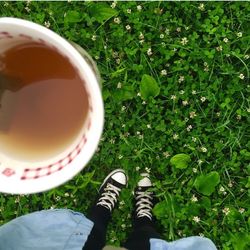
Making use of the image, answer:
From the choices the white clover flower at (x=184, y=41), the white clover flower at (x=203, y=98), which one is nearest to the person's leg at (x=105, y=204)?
the white clover flower at (x=203, y=98)

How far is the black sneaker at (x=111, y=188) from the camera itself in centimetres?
178

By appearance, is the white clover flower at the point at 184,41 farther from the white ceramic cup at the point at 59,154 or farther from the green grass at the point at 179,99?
the white ceramic cup at the point at 59,154

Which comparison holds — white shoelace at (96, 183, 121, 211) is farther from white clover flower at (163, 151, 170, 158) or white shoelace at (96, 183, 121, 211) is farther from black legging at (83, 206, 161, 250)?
white clover flower at (163, 151, 170, 158)

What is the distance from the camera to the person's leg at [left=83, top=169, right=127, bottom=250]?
1.74 metres

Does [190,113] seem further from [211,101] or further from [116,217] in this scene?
[116,217]

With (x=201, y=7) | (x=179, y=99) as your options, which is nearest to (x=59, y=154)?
(x=179, y=99)

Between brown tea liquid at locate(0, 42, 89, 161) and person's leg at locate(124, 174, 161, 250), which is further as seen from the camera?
person's leg at locate(124, 174, 161, 250)

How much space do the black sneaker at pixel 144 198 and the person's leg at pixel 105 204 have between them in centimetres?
6

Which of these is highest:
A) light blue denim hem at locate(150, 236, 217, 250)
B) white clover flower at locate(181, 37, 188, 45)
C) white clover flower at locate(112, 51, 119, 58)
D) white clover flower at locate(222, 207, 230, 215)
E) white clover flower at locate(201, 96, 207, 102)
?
white clover flower at locate(181, 37, 188, 45)

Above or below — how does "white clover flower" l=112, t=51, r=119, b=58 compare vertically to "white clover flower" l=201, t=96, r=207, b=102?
above

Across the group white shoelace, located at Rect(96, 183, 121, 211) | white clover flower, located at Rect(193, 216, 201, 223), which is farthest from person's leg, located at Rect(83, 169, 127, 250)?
white clover flower, located at Rect(193, 216, 201, 223)

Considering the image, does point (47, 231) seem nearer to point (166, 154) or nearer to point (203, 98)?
point (166, 154)

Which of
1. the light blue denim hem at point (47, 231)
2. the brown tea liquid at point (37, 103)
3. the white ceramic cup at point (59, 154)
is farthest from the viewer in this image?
the light blue denim hem at point (47, 231)

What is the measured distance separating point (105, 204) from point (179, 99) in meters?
0.44
